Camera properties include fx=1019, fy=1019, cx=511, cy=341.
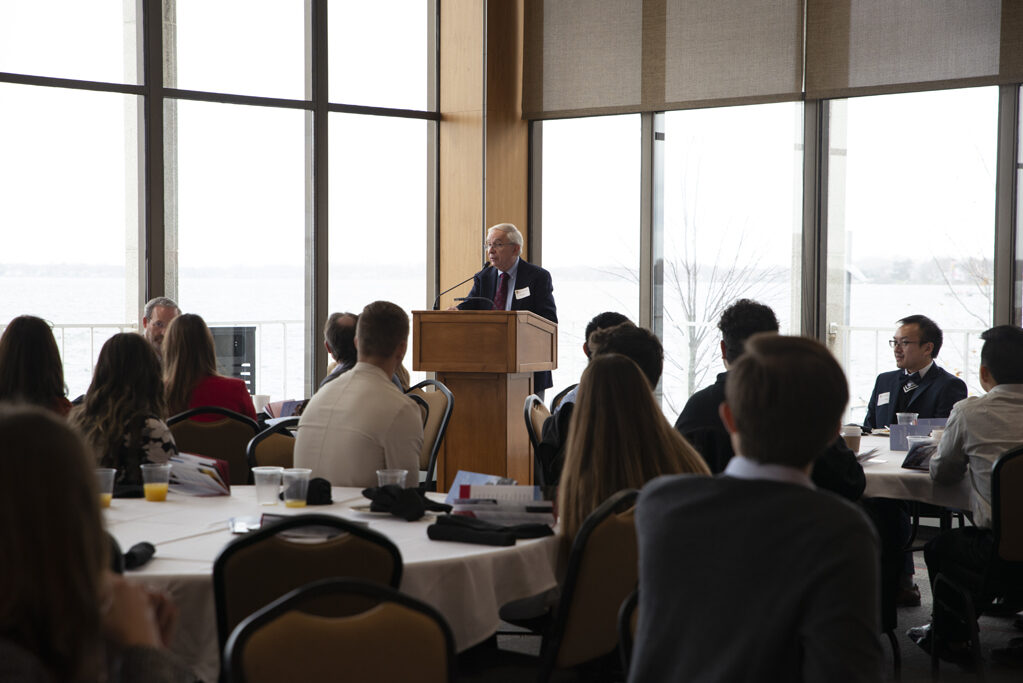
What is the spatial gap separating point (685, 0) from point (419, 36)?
213 centimetres

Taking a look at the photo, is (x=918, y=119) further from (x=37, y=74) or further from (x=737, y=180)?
(x=37, y=74)

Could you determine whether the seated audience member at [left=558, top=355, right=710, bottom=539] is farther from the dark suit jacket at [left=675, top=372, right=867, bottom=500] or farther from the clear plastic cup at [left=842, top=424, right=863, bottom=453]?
the clear plastic cup at [left=842, top=424, right=863, bottom=453]

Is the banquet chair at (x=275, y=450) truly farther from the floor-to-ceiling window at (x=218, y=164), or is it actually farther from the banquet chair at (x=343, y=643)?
the floor-to-ceiling window at (x=218, y=164)

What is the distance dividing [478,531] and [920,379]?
367 cm

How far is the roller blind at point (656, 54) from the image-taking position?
7340 millimetres

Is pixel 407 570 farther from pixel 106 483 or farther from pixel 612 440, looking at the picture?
pixel 106 483

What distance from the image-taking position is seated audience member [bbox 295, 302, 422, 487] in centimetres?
350

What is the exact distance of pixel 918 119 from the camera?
6.96 meters

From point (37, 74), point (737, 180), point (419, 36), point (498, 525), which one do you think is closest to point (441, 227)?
point (419, 36)

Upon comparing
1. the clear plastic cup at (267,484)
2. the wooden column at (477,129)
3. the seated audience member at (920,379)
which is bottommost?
the clear plastic cup at (267,484)

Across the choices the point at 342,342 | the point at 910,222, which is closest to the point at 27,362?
the point at 342,342

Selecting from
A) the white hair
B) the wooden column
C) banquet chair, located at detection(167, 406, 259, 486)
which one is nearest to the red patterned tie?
the white hair

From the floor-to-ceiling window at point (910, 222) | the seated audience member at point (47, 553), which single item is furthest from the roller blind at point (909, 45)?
the seated audience member at point (47, 553)

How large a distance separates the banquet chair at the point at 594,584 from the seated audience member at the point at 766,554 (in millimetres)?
794
